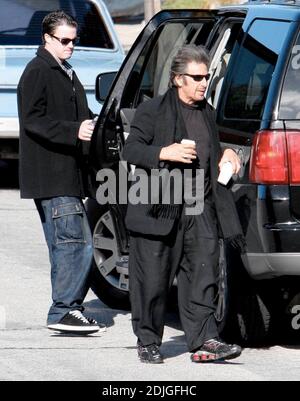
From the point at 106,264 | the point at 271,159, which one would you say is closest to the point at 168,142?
the point at 271,159

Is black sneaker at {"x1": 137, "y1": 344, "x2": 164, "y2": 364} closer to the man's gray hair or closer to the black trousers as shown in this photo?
the black trousers

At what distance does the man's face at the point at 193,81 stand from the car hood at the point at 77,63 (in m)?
5.91

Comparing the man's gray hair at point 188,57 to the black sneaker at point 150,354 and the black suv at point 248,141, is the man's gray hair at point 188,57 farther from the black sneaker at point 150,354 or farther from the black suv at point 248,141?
the black sneaker at point 150,354

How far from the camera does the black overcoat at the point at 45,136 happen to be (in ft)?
25.5

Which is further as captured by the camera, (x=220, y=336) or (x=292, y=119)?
(x=220, y=336)

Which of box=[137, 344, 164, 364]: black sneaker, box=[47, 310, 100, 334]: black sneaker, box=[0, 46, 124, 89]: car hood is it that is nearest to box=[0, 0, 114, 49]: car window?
box=[0, 46, 124, 89]: car hood

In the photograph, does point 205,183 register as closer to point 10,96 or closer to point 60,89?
point 60,89

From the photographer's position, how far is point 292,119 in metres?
6.98

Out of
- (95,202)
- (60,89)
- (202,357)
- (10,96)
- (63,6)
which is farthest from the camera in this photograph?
(63,6)

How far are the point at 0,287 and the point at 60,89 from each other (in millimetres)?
1864

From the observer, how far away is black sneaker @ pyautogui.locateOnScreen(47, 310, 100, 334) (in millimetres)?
7871

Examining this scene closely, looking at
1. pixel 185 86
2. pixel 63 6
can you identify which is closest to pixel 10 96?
pixel 63 6

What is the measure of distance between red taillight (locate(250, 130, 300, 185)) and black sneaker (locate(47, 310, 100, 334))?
146cm

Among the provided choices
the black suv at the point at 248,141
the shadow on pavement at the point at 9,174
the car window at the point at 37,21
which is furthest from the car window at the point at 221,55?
the shadow on pavement at the point at 9,174
